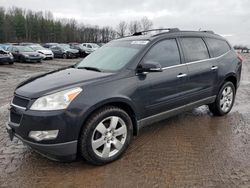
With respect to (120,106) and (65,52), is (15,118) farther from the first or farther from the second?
(65,52)

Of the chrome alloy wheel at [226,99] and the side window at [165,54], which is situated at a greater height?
the side window at [165,54]

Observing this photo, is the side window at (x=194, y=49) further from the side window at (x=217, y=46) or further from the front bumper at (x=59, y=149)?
the front bumper at (x=59, y=149)

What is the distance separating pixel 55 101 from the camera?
320 cm

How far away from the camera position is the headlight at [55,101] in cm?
316

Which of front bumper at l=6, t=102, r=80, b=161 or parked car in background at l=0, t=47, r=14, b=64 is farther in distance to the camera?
parked car in background at l=0, t=47, r=14, b=64

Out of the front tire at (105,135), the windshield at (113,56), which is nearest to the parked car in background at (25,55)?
the windshield at (113,56)

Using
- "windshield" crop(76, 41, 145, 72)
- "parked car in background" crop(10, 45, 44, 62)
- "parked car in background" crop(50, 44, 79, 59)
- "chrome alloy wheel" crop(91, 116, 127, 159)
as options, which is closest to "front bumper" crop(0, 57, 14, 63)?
"parked car in background" crop(10, 45, 44, 62)

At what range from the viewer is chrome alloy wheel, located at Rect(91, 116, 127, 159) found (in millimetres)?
3455

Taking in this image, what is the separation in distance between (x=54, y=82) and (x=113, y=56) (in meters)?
1.20

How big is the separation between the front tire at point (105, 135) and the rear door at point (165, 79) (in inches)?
19.4

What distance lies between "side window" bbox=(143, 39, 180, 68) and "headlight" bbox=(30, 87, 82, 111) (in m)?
1.37

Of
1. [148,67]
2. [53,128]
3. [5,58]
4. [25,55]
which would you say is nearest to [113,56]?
[148,67]

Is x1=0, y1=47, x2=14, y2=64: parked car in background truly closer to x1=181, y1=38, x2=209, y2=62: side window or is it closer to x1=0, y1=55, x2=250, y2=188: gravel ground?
x1=0, y1=55, x2=250, y2=188: gravel ground

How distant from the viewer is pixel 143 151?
396 centimetres
